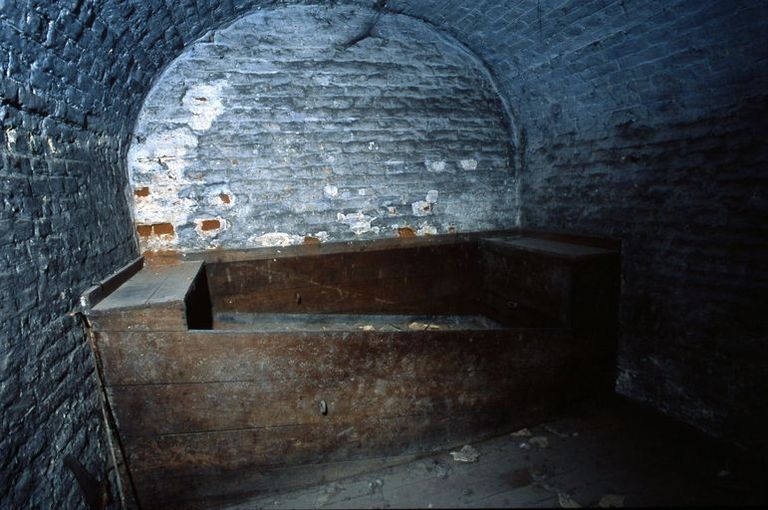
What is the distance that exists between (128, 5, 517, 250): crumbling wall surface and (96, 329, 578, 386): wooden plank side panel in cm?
144

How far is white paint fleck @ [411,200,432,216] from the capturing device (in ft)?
13.1

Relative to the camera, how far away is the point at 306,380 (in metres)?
2.36

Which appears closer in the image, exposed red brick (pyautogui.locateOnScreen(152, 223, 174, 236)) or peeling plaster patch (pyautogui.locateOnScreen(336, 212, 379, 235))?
exposed red brick (pyautogui.locateOnScreen(152, 223, 174, 236))

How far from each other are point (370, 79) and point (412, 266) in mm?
1887

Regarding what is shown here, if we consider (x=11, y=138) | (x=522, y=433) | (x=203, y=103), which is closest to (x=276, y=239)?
(x=203, y=103)

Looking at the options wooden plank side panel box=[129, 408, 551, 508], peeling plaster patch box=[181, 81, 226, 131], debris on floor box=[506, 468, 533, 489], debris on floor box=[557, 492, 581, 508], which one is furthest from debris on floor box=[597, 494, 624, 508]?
peeling plaster patch box=[181, 81, 226, 131]

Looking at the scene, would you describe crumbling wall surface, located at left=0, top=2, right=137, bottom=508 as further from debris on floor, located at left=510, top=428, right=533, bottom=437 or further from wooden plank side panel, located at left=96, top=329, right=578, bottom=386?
debris on floor, located at left=510, top=428, right=533, bottom=437

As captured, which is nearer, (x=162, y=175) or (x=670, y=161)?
(x=670, y=161)

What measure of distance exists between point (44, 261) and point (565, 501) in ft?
10.00

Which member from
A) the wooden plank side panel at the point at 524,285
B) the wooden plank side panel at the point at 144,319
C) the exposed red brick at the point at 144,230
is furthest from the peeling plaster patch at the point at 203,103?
the wooden plank side panel at the point at 524,285

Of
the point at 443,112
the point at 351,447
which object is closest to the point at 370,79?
the point at 443,112

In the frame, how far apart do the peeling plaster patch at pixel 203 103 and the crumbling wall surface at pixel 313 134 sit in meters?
0.01

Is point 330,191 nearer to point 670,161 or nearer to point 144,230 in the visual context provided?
point 144,230

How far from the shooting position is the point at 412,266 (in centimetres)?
401
